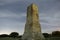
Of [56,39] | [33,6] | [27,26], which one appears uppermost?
[33,6]

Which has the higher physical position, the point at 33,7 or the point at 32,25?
the point at 33,7

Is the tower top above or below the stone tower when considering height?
above

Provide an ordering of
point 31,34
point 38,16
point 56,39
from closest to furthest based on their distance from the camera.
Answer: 1. point 31,34
2. point 38,16
3. point 56,39

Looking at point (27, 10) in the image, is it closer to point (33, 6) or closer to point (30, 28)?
point (33, 6)

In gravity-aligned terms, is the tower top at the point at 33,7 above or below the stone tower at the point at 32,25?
above

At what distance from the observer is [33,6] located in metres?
16.1

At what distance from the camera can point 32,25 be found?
15414 millimetres

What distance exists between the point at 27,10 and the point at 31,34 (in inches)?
110

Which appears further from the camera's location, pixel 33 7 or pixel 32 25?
pixel 33 7

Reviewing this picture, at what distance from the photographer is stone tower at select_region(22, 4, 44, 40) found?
15261 millimetres

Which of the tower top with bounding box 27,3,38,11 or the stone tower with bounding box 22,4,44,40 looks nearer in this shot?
the stone tower with bounding box 22,4,44,40

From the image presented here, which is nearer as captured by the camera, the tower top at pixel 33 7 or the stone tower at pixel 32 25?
the stone tower at pixel 32 25

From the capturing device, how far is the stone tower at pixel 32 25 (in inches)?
601

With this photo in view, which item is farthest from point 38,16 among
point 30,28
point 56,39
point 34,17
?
point 56,39
